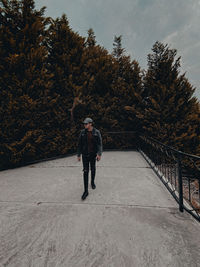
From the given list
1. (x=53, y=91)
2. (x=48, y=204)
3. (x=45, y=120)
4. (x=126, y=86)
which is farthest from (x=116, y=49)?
(x=48, y=204)

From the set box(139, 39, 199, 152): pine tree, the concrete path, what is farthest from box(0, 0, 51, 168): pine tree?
box(139, 39, 199, 152): pine tree

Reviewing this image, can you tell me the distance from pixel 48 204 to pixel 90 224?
3.79ft

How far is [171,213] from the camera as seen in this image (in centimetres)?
254

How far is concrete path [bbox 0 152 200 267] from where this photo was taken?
168 cm

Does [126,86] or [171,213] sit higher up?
[126,86]

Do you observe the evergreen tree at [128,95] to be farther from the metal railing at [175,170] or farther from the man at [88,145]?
the man at [88,145]

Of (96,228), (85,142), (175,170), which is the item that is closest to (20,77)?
(85,142)

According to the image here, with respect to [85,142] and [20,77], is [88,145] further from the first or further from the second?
[20,77]

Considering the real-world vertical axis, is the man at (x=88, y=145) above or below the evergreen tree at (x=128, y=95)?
below

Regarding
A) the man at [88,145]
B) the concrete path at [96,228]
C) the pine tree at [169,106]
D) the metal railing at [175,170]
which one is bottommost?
the concrete path at [96,228]

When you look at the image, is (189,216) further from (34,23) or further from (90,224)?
(34,23)

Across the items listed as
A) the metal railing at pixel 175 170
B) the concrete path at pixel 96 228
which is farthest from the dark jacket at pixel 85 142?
the metal railing at pixel 175 170

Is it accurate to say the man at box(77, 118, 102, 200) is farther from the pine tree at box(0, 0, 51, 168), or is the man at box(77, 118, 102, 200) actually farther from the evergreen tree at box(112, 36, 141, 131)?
the evergreen tree at box(112, 36, 141, 131)

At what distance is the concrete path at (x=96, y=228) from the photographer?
1676 millimetres
